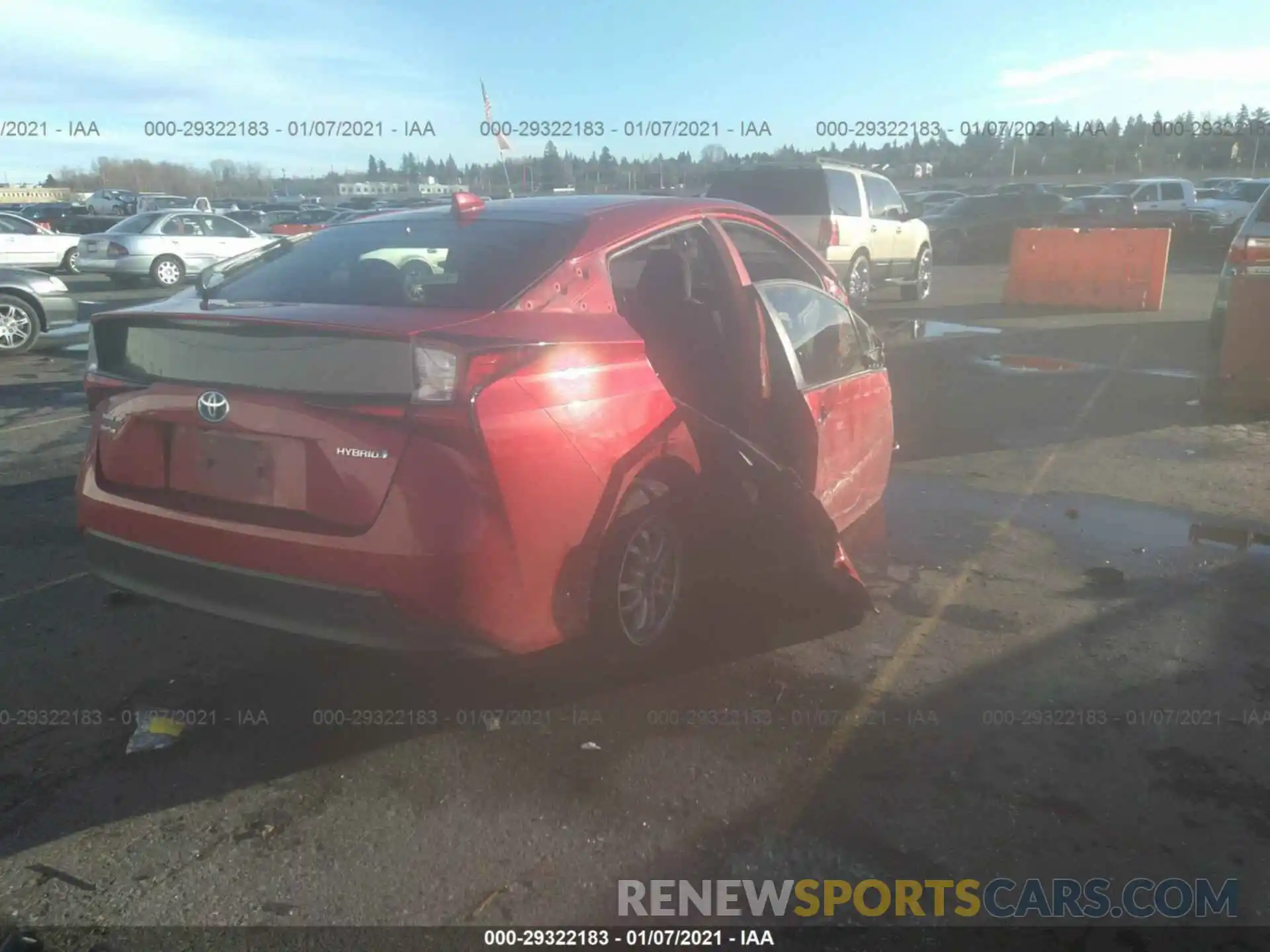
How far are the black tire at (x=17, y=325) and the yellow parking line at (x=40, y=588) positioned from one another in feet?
26.8

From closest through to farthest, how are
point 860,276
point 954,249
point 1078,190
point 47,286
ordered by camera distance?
point 47,286, point 860,276, point 954,249, point 1078,190

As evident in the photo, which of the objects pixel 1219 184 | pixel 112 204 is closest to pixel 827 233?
pixel 1219 184

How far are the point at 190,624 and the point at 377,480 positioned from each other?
5.91 feet

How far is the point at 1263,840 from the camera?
2.88 metres

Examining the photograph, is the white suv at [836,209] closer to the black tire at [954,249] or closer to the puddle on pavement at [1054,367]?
the puddle on pavement at [1054,367]

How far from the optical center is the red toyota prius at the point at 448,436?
297 centimetres

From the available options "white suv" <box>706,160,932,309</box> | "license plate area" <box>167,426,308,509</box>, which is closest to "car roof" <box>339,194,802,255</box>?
"license plate area" <box>167,426,308,509</box>

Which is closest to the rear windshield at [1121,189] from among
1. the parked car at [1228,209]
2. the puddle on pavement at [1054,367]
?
the parked car at [1228,209]

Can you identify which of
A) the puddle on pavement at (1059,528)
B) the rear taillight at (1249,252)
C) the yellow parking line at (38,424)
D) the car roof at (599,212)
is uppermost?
the car roof at (599,212)

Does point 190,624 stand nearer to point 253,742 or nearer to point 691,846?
point 253,742

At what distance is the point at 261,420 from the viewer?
10.1ft

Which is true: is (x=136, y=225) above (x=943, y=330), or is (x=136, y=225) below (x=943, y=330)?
above

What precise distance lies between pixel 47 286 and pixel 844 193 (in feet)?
34.0

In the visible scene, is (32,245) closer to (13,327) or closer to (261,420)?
(13,327)
